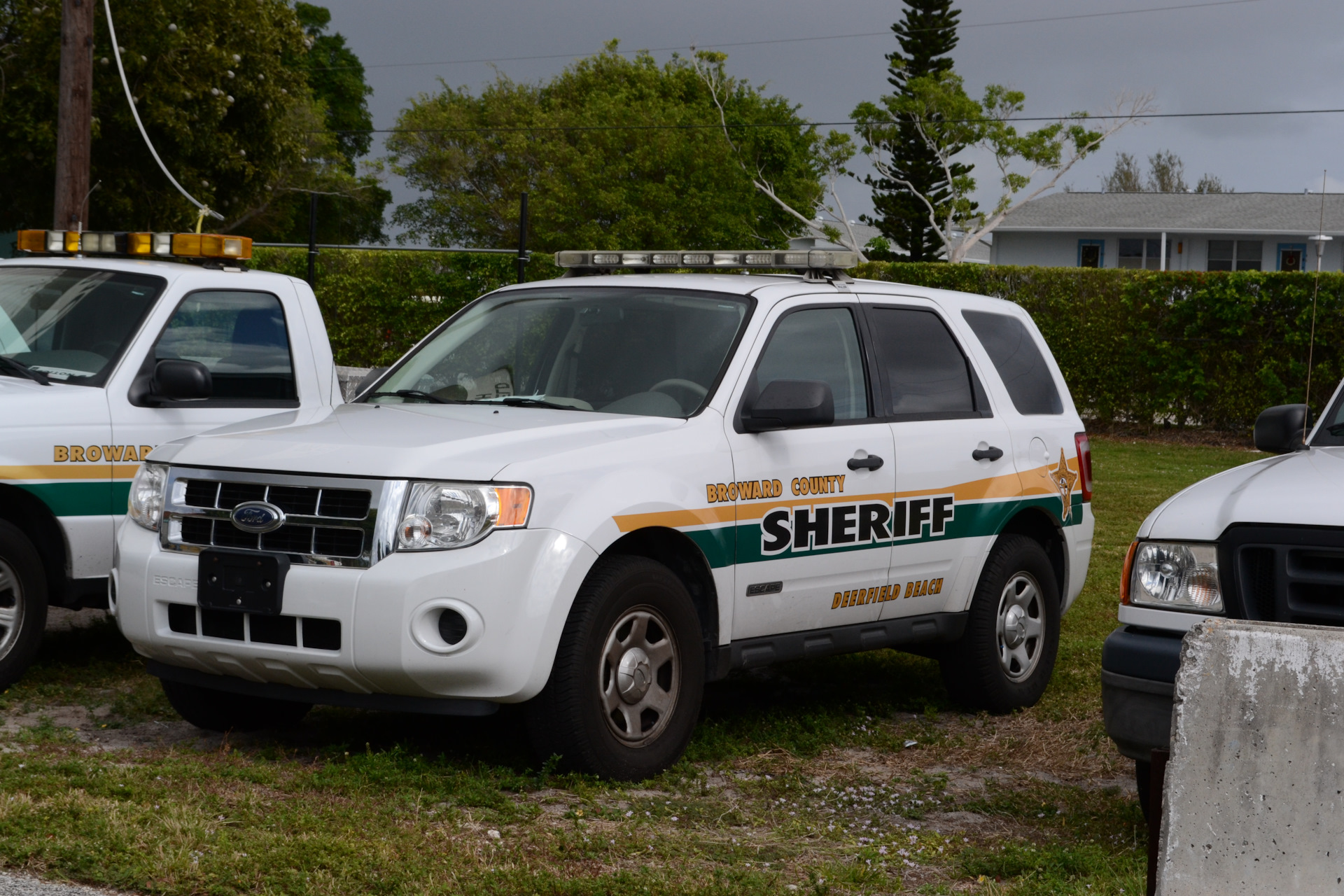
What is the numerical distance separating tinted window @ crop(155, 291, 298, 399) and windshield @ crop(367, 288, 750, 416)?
1.21m

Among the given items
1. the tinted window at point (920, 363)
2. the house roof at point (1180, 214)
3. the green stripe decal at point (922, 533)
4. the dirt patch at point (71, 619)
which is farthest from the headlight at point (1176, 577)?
the house roof at point (1180, 214)

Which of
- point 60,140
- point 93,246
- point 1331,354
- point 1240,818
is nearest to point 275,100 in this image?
point 60,140

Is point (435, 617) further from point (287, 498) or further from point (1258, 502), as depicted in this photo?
point (1258, 502)

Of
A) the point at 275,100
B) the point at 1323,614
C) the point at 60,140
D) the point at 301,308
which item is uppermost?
the point at 275,100

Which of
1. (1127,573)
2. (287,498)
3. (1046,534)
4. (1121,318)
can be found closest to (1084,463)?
(1046,534)

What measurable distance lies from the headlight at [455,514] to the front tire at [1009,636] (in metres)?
2.73

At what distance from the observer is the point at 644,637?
18.4ft

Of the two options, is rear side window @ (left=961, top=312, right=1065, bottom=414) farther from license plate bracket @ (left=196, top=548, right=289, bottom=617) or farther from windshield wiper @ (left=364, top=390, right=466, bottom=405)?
→ license plate bracket @ (left=196, top=548, right=289, bottom=617)

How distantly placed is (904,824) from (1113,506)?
1043cm

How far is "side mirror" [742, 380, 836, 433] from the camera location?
587 centimetres

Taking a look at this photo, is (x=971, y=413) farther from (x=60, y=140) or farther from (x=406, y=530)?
(x=60, y=140)

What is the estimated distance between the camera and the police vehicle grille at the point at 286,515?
205 inches

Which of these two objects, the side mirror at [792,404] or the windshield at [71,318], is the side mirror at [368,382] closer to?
the windshield at [71,318]

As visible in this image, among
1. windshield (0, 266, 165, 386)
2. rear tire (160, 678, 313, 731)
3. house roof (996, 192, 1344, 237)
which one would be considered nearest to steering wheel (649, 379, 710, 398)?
rear tire (160, 678, 313, 731)
